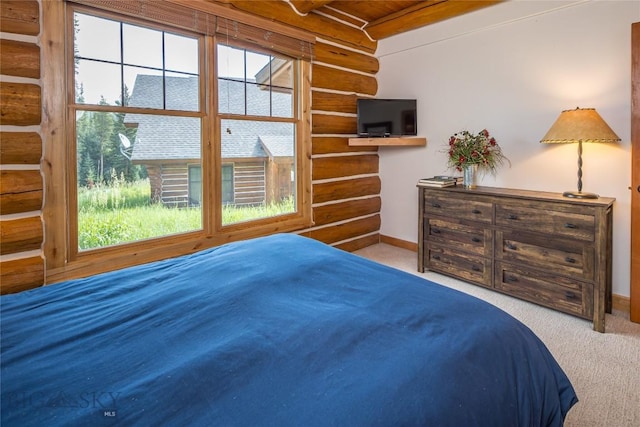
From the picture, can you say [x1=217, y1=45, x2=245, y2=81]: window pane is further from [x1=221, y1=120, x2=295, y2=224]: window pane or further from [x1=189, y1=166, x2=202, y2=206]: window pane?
[x1=189, y1=166, x2=202, y2=206]: window pane

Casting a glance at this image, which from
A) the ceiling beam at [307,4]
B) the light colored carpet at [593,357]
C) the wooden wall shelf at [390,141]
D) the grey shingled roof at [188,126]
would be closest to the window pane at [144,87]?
the grey shingled roof at [188,126]

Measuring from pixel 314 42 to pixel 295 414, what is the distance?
367 centimetres

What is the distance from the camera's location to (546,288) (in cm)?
281

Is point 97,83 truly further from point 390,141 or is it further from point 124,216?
point 390,141

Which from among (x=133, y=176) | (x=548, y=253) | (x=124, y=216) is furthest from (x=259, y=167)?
(x=548, y=253)

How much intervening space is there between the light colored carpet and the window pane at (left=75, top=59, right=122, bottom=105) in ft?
10.4

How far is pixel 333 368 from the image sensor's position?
0.95 m

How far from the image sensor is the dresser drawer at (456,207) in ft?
10.3

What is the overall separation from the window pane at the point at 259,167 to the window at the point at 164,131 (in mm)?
11

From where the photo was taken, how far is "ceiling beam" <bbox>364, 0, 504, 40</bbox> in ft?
11.6

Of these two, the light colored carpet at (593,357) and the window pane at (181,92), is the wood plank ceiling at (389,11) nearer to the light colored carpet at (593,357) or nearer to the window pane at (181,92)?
the window pane at (181,92)

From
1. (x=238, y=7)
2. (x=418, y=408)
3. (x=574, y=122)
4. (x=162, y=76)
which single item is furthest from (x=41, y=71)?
(x=574, y=122)

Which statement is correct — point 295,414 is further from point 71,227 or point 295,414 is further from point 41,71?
point 41,71

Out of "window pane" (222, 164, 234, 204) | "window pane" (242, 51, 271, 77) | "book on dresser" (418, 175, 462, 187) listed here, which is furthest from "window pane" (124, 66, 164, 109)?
"book on dresser" (418, 175, 462, 187)
